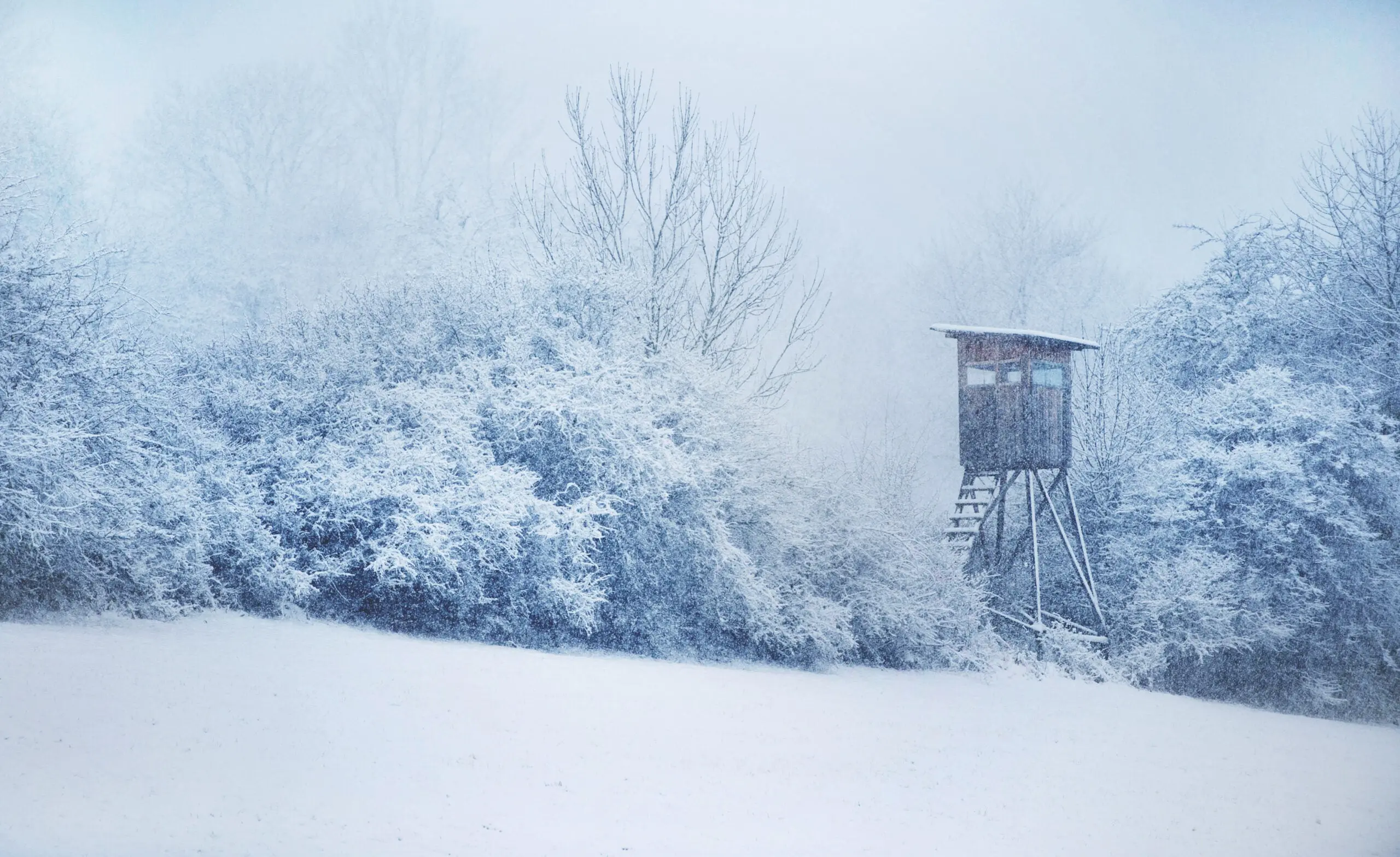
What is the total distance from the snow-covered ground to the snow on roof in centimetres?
298

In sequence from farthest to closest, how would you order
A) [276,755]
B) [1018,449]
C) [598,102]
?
[598,102] → [1018,449] → [276,755]

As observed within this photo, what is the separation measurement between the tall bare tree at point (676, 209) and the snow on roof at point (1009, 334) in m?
1.51

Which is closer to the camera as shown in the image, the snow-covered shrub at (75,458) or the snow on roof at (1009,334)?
the snow-covered shrub at (75,458)

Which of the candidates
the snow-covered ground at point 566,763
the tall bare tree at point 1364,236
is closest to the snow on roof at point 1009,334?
the tall bare tree at point 1364,236

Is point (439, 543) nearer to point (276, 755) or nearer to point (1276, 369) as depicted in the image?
point (276, 755)

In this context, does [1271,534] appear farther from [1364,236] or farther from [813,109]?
[813,109]

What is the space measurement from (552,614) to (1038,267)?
751 centimetres

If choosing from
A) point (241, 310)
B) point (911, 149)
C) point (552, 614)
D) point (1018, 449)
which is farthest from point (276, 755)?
point (911, 149)

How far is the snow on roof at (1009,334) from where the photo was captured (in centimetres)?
817

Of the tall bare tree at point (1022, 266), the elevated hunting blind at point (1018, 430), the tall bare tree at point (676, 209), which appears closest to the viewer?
the elevated hunting blind at point (1018, 430)

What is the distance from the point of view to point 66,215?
771cm

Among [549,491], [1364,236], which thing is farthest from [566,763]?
[1364,236]

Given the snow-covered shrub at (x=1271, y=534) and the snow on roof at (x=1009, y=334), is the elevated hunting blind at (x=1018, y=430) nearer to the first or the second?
the snow on roof at (x=1009, y=334)

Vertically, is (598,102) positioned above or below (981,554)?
above
